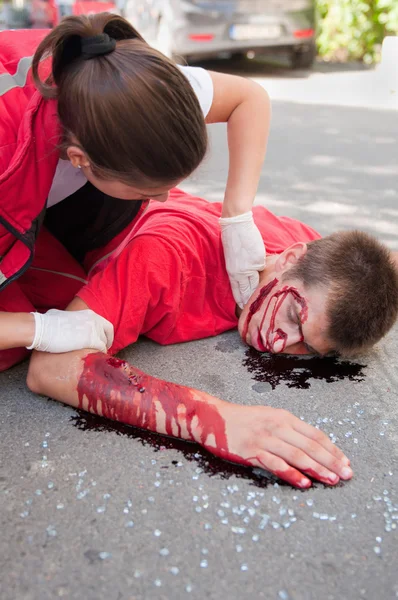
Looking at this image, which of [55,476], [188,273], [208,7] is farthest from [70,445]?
[208,7]

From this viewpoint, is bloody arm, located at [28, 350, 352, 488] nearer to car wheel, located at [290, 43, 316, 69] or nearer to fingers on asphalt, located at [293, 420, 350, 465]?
fingers on asphalt, located at [293, 420, 350, 465]

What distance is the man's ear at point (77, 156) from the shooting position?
1.48 meters

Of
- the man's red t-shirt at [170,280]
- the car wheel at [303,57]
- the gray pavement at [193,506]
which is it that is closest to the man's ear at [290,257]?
the man's red t-shirt at [170,280]

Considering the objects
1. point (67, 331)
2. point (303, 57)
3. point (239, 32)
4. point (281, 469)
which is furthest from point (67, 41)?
point (303, 57)

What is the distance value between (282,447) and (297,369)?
534 millimetres

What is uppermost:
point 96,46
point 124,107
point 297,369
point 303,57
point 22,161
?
point 96,46

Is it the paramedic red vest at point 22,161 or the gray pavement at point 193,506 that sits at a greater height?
the paramedic red vest at point 22,161

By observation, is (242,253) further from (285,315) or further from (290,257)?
(285,315)

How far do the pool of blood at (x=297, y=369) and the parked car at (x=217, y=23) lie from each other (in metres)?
4.93

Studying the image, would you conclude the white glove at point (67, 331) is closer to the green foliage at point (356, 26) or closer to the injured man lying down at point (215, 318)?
the injured man lying down at point (215, 318)

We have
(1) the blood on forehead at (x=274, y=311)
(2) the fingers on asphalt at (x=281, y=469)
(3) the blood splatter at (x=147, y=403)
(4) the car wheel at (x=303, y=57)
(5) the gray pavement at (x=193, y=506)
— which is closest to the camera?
(5) the gray pavement at (x=193, y=506)

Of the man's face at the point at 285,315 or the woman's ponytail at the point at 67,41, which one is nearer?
the woman's ponytail at the point at 67,41

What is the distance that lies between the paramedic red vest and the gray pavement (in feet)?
1.37

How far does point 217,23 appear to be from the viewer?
6250mm
